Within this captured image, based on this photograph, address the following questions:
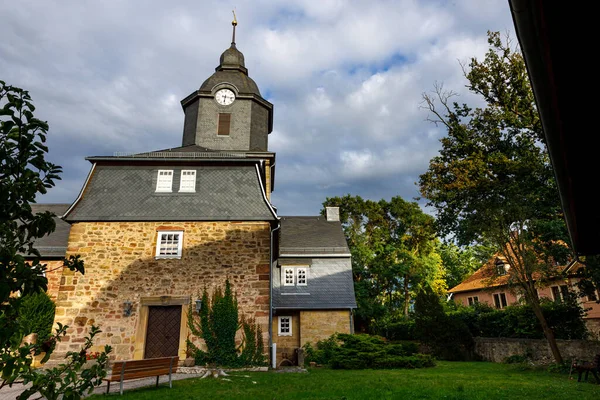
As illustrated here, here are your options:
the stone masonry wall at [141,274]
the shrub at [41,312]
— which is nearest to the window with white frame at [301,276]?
the stone masonry wall at [141,274]

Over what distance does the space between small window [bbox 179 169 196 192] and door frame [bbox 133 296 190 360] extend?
14.1ft

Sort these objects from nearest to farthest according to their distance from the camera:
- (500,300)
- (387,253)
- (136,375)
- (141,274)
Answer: (136,375)
(141,274)
(500,300)
(387,253)

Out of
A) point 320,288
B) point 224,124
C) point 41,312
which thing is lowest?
point 41,312

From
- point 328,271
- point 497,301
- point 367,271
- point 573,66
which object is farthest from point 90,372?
point 497,301

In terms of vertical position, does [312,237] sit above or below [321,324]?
above

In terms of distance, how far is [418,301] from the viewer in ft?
69.9

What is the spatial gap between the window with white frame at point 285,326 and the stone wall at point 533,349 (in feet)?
33.6

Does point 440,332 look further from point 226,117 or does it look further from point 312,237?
point 226,117

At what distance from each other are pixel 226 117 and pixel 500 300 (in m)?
26.8

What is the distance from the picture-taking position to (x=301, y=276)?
2241 cm

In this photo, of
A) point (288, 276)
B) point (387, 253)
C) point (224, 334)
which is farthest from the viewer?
point (387, 253)

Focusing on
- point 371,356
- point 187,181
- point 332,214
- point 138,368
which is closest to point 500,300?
point 332,214

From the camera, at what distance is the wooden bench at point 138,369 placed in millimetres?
8578

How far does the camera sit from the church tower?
69.0 ft
